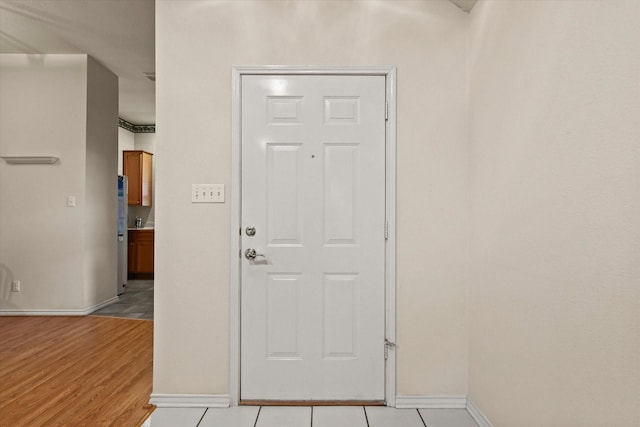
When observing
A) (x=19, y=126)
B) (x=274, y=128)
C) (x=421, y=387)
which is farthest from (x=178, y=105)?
(x=19, y=126)

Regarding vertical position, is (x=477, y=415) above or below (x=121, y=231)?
below

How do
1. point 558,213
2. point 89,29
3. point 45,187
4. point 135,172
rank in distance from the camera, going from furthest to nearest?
1. point 135,172
2. point 45,187
3. point 89,29
4. point 558,213

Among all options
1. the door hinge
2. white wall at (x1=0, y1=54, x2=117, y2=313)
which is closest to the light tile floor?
the door hinge

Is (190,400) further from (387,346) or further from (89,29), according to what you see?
(89,29)

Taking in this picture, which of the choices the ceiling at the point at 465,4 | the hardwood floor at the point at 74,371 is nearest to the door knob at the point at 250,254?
the hardwood floor at the point at 74,371

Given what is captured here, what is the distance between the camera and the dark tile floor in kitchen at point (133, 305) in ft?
14.1

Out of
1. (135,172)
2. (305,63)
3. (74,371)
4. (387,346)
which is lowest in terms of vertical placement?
(74,371)

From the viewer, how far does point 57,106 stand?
166 inches

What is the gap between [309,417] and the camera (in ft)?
7.01

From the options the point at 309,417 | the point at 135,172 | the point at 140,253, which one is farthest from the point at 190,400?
the point at 135,172

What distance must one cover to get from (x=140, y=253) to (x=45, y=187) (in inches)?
101

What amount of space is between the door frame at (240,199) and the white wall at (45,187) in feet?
9.34

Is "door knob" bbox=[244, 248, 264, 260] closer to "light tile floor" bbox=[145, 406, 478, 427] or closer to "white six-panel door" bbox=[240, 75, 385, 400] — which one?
"white six-panel door" bbox=[240, 75, 385, 400]

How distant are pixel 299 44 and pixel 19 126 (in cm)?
369
